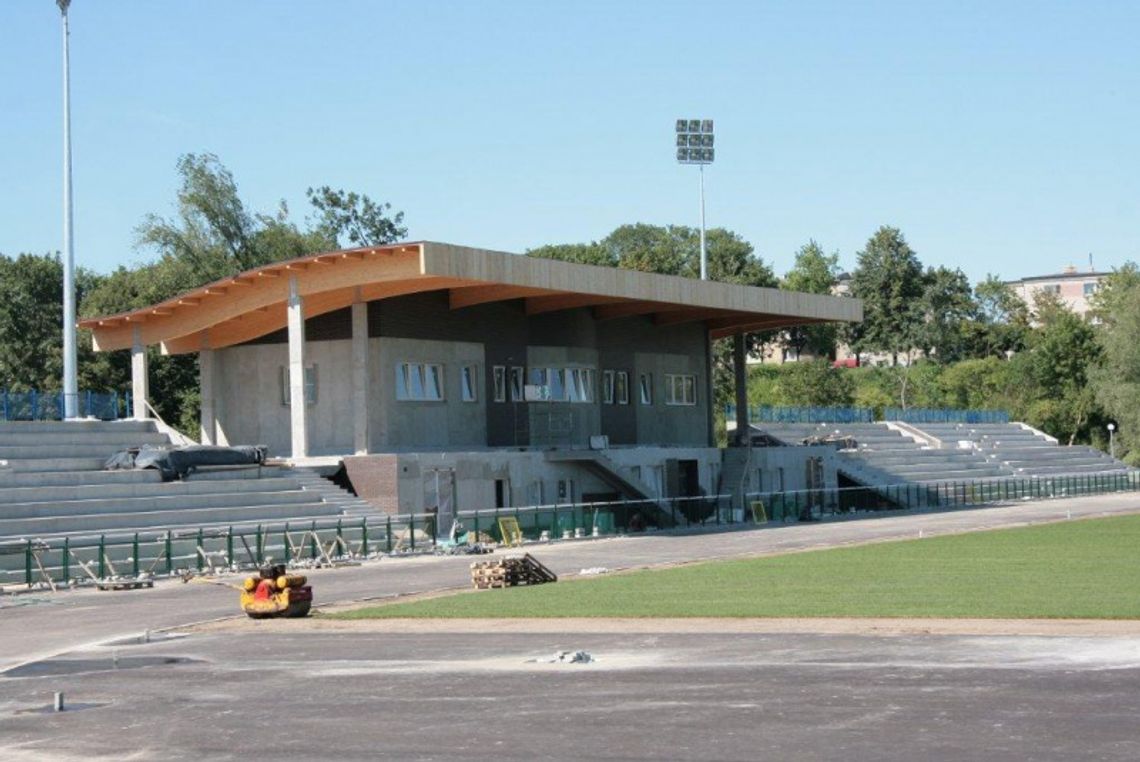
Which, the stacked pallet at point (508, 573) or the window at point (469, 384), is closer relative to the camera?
the stacked pallet at point (508, 573)

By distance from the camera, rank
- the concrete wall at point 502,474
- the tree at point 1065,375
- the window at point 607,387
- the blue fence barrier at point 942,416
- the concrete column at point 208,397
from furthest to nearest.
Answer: the tree at point 1065,375 < the blue fence barrier at point 942,416 < the window at point 607,387 < the concrete column at point 208,397 < the concrete wall at point 502,474

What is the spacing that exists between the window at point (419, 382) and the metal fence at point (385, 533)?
6.42 m

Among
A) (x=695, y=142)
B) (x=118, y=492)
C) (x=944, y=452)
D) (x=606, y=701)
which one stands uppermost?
(x=695, y=142)

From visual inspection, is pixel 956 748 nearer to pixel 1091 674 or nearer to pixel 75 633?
pixel 1091 674

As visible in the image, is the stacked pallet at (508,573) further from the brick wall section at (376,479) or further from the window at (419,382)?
the window at (419,382)

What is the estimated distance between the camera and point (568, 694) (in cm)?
1834

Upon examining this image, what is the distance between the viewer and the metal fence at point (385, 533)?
41.1 metres

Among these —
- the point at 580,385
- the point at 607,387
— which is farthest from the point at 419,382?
the point at 607,387

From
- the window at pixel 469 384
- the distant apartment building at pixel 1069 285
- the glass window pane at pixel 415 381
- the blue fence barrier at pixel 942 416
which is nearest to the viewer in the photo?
the glass window pane at pixel 415 381

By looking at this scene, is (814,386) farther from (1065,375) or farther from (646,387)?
(646,387)

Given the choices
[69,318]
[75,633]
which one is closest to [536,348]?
[69,318]

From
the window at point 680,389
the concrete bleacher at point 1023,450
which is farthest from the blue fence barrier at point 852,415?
the window at point 680,389

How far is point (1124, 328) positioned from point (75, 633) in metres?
95.4

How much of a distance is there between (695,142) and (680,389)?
55.9 ft
